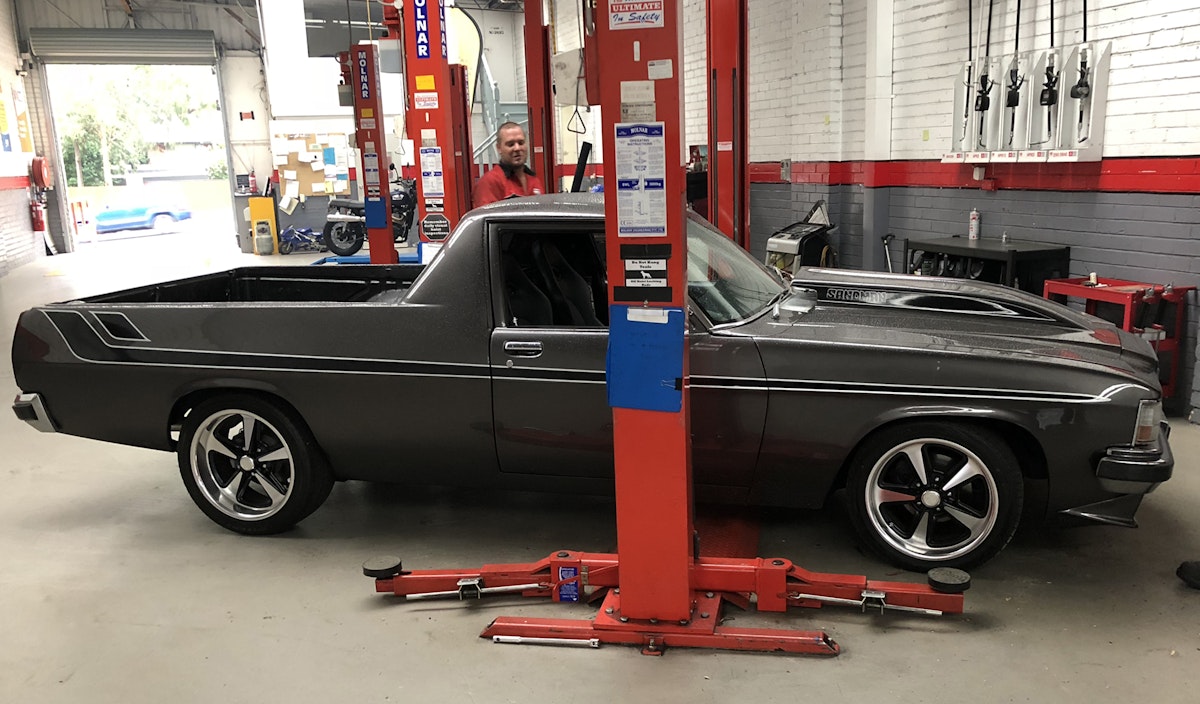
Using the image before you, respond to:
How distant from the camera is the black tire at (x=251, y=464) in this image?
3.76 metres

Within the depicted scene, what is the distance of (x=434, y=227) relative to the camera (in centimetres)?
732

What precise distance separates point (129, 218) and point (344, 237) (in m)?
11.7

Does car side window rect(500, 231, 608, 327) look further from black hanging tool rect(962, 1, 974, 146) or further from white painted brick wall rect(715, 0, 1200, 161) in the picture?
black hanging tool rect(962, 1, 974, 146)

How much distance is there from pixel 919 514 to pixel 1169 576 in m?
0.98

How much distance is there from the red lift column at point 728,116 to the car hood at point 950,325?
204cm

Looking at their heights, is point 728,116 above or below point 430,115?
below

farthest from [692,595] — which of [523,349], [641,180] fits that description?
[641,180]

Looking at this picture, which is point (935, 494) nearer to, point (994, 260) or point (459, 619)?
point (459, 619)

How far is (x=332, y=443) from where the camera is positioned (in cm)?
372

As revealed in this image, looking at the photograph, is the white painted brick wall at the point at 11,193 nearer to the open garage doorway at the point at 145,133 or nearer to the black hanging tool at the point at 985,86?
the open garage doorway at the point at 145,133

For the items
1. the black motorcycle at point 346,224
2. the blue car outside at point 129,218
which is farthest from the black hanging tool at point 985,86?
the blue car outside at point 129,218

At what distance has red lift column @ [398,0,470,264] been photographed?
283 inches

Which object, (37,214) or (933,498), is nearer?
(933,498)

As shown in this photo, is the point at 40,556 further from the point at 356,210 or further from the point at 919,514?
the point at 356,210
